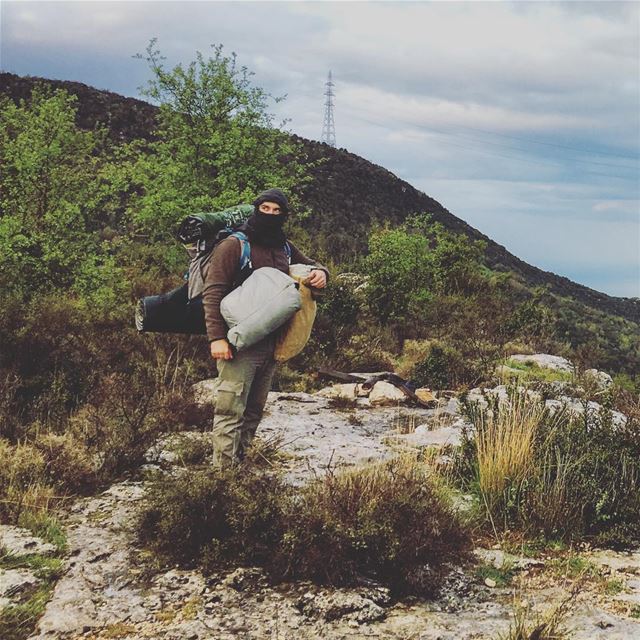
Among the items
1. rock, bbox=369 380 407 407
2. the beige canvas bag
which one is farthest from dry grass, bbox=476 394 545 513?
rock, bbox=369 380 407 407

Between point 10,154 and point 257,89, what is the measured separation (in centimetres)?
552

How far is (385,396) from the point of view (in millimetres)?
7977

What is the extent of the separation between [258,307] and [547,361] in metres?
8.96

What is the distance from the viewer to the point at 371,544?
3.29 meters

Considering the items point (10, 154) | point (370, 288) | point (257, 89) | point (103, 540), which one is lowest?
point (103, 540)

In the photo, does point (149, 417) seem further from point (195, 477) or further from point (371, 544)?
point (371, 544)

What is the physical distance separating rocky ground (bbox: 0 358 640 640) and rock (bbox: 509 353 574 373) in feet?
25.7

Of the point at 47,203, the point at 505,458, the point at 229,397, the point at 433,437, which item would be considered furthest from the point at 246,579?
the point at 47,203

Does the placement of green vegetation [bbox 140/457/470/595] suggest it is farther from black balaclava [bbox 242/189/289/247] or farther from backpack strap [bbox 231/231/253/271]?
black balaclava [bbox 242/189/289/247]

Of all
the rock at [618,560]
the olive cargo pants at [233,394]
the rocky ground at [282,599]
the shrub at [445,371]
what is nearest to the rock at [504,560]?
the rocky ground at [282,599]

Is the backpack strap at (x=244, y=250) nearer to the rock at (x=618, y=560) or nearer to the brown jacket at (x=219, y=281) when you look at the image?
the brown jacket at (x=219, y=281)

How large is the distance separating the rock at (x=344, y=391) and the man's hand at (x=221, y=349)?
395 centimetres

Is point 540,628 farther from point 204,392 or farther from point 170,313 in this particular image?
point 204,392

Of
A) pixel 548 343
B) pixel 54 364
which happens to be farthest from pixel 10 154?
pixel 548 343
